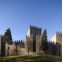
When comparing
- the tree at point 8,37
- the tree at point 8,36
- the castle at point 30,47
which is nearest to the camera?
the castle at point 30,47

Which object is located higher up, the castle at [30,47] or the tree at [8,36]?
the tree at [8,36]

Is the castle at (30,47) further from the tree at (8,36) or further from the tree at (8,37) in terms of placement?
the tree at (8,36)

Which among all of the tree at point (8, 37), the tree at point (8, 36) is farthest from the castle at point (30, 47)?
the tree at point (8, 36)

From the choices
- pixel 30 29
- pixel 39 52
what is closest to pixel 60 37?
pixel 39 52

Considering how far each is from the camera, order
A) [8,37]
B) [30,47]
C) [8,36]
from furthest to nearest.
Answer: [8,36]
[8,37]
[30,47]

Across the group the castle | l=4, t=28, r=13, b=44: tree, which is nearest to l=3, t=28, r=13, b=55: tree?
l=4, t=28, r=13, b=44: tree

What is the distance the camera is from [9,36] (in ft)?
290

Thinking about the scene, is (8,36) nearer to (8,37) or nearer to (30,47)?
(8,37)

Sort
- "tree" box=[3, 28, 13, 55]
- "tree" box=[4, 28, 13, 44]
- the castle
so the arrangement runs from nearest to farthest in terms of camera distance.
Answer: the castle → "tree" box=[3, 28, 13, 55] → "tree" box=[4, 28, 13, 44]

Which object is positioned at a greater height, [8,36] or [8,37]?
[8,36]

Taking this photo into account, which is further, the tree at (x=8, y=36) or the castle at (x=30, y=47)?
the tree at (x=8, y=36)

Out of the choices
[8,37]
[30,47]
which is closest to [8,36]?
[8,37]

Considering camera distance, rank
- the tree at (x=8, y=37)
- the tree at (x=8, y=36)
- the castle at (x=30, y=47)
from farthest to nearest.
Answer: the tree at (x=8, y=36) < the tree at (x=8, y=37) < the castle at (x=30, y=47)

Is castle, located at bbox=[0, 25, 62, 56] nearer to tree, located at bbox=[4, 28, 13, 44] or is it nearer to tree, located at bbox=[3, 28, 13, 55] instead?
tree, located at bbox=[3, 28, 13, 55]
